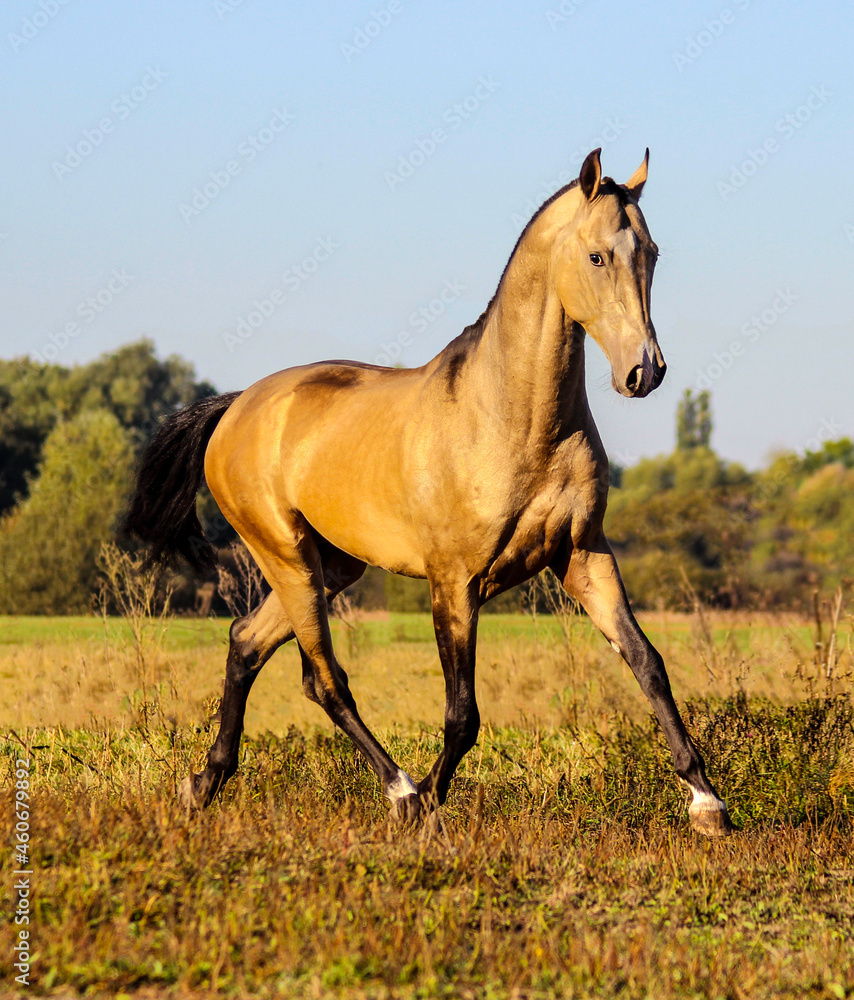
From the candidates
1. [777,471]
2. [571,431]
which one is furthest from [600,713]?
[777,471]

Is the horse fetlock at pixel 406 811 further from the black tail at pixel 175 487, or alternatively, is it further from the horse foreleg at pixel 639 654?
the black tail at pixel 175 487

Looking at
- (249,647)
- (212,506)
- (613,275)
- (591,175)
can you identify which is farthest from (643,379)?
(212,506)

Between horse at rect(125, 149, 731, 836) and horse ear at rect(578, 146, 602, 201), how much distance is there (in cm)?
1

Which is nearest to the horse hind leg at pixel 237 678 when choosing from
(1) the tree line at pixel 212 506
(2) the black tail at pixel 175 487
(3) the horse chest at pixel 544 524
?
(2) the black tail at pixel 175 487

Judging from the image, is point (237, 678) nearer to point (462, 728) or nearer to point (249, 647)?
point (249, 647)

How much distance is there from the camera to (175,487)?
299 inches

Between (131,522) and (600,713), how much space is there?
4.61 metres

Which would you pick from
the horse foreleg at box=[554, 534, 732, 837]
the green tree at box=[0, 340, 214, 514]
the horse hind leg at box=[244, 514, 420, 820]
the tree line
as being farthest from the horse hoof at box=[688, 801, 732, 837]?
the green tree at box=[0, 340, 214, 514]

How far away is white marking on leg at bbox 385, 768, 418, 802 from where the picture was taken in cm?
570

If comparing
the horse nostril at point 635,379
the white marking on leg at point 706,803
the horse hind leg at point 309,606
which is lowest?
the white marking on leg at point 706,803

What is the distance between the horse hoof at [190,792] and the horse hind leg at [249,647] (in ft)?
0.35

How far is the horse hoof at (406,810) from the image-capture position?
529 cm

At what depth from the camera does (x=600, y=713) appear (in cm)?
1021

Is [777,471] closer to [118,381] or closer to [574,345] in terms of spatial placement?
[118,381]
